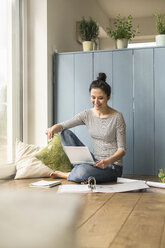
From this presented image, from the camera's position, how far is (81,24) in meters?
4.16

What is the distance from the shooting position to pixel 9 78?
3.55 m

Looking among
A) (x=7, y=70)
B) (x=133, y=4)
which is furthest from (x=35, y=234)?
(x=133, y=4)

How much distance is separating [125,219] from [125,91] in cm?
226

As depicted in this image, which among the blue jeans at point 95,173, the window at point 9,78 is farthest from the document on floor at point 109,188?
the window at point 9,78

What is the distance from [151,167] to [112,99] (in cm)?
84

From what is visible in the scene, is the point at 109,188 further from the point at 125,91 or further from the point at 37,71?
the point at 37,71

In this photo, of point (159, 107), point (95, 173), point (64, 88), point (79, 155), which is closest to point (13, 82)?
point (64, 88)

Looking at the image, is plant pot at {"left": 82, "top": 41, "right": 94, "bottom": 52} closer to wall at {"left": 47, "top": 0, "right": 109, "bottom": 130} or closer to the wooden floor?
wall at {"left": 47, "top": 0, "right": 109, "bottom": 130}

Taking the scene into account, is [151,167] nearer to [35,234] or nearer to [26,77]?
[26,77]

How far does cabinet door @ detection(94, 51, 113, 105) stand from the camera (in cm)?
375

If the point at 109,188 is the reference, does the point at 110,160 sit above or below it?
above

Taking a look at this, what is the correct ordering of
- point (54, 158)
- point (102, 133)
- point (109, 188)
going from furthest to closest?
1. point (54, 158)
2. point (102, 133)
3. point (109, 188)

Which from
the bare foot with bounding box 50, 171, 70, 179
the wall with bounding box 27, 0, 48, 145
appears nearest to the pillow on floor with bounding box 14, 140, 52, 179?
the bare foot with bounding box 50, 171, 70, 179

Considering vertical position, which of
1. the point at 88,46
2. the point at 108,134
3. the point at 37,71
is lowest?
the point at 108,134
